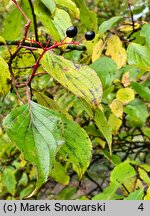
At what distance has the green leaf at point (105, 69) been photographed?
1.06m

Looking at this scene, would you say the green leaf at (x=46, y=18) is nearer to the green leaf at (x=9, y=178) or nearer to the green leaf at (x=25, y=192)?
the green leaf at (x=9, y=178)

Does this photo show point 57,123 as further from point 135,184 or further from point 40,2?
point 135,184

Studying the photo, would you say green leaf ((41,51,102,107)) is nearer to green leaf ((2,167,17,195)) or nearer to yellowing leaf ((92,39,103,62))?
yellowing leaf ((92,39,103,62))

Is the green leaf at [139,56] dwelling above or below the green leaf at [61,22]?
below

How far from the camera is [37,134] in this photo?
0.61 m

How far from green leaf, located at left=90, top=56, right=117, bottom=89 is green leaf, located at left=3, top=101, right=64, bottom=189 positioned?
1.45 feet

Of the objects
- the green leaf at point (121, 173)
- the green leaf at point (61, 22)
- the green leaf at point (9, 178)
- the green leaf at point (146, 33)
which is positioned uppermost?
the green leaf at point (61, 22)

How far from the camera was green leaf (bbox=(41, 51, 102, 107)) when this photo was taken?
0.63 meters

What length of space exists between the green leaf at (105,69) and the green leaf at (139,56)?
76 millimetres

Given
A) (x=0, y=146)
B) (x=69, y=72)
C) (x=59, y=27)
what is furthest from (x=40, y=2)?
(x=0, y=146)

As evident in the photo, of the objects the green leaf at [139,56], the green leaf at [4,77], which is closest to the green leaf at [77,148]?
the green leaf at [4,77]

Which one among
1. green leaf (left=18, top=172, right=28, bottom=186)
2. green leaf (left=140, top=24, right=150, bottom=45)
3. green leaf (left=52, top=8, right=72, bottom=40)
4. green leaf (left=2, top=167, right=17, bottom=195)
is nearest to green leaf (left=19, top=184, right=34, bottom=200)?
green leaf (left=18, top=172, right=28, bottom=186)

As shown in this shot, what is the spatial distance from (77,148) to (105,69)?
43 centimetres

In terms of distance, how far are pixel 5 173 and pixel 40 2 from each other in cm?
111
